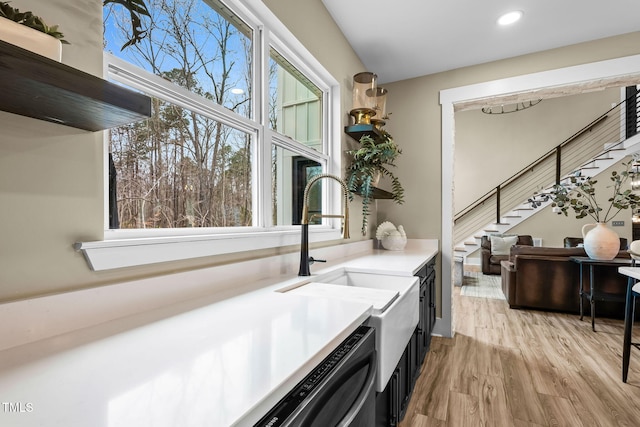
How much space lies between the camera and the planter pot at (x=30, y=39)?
587 millimetres

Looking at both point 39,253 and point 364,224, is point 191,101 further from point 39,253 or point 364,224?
point 364,224

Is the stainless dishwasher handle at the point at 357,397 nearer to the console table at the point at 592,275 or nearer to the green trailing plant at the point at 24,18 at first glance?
the green trailing plant at the point at 24,18

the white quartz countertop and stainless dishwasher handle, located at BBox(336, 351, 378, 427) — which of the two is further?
stainless dishwasher handle, located at BBox(336, 351, 378, 427)

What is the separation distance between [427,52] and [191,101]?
240 centimetres

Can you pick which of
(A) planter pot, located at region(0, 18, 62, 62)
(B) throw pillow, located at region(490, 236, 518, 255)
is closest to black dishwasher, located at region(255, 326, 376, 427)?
(A) planter pot, located at region(0, 18, 62, 62)

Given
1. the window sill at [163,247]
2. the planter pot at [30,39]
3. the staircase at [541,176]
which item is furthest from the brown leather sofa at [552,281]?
the planter pot at [30,39]

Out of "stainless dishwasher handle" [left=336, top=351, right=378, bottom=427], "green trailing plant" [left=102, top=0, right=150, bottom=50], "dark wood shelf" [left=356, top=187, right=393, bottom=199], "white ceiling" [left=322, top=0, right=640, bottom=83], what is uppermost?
"white ceiling" [left=322, top=0, right=640, bottom=83]

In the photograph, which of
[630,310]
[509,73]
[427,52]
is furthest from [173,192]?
[509,73]

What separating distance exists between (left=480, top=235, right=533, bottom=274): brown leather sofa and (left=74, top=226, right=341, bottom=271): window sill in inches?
243

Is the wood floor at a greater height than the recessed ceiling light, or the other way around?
the recessed ceiling light

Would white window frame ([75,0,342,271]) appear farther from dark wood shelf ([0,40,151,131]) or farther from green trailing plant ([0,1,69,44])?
green trailing plant ([0,1,69,44])

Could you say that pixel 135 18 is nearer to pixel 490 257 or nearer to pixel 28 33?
pixel 28 33

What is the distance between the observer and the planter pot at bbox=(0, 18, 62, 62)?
0.59 metres

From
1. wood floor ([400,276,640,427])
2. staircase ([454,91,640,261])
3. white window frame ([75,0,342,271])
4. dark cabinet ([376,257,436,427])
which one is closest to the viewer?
white window frame ([75,0,342,271])
